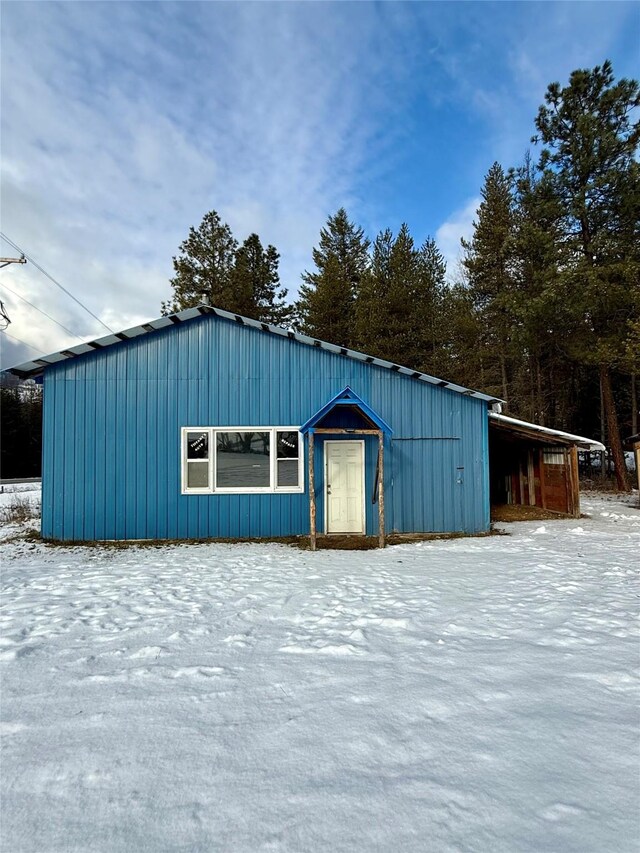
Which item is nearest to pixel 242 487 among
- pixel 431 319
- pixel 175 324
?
pixel 175 324

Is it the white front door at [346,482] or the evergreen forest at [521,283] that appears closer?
the white front door at [346,482]

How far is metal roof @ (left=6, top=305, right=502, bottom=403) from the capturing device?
331 inches

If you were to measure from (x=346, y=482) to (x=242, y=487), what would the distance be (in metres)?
2.19

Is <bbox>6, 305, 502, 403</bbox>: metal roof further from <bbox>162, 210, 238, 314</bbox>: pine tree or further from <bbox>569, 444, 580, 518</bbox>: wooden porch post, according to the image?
<bbox>162, 210, 238, 314</bbox>: pine tree

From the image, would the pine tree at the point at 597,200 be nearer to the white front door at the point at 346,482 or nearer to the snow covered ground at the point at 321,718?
the white front door at the point at 346,482

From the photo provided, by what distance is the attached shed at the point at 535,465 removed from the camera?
37.7ft

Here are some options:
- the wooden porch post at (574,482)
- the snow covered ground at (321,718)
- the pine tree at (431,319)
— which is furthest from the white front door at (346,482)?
the pine tree at (431,319)

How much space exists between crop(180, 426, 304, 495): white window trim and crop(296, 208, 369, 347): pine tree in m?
15.1

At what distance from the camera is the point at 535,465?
44.8 feet

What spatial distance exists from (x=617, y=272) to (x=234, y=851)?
18.5 meters

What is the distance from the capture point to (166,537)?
8617 millimetres

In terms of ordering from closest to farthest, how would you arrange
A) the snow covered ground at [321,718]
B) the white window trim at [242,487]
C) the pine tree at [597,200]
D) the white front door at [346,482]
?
the snow covered ground at [321,718] → the white window trim at [242,487] → the white front door at [346,482] → the pine tree at [597,200]

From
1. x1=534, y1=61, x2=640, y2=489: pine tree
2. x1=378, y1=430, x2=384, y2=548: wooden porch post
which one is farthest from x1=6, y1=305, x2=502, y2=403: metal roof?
x1=534, y1=61, x2=640, y2=489: pine tree

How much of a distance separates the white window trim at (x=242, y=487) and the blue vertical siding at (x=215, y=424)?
11 cm
